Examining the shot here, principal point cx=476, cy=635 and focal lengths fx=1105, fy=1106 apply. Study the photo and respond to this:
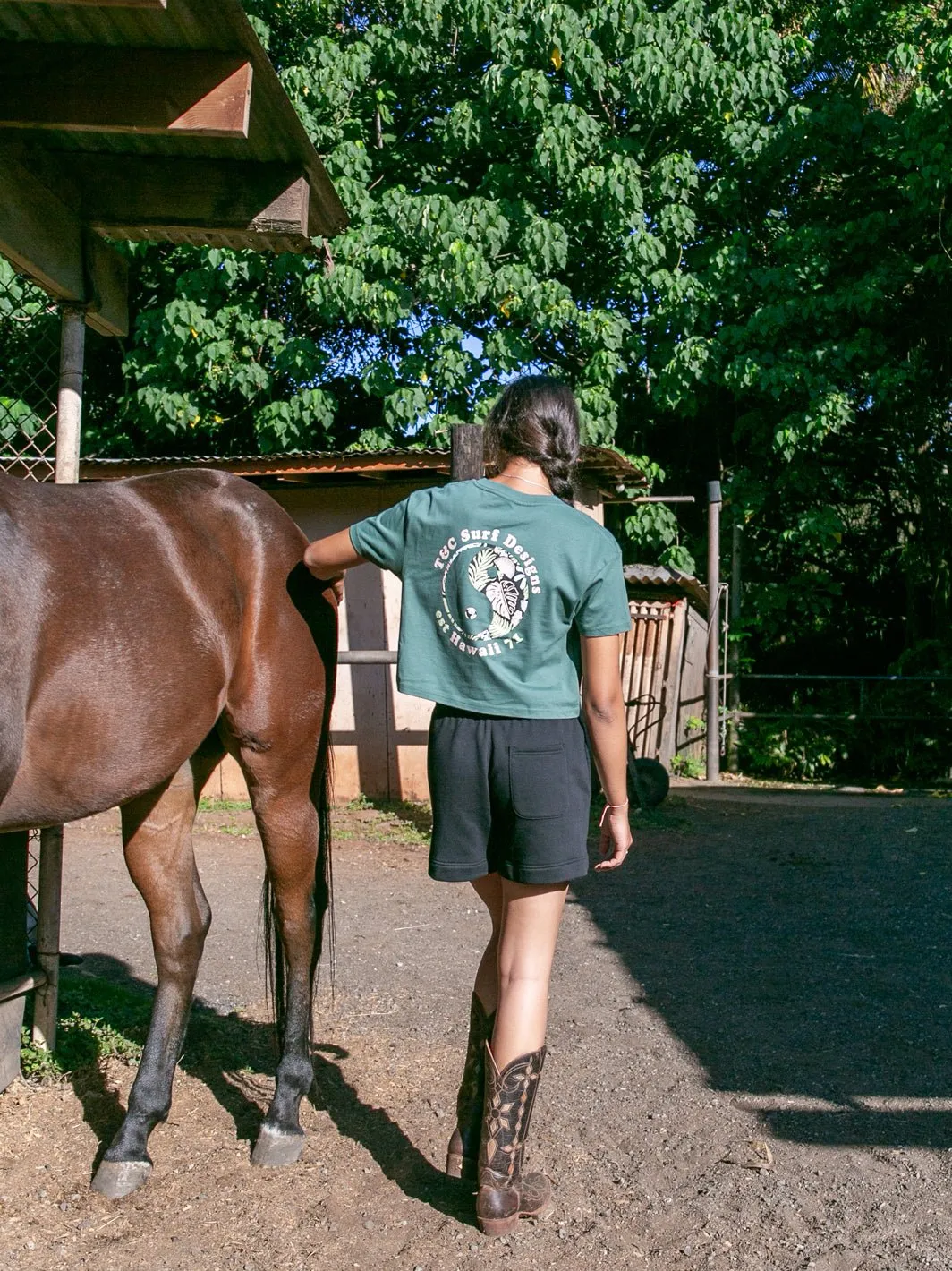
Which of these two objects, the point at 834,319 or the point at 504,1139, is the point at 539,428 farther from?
the point at 834,319

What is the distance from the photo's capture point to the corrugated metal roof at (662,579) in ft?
42.2

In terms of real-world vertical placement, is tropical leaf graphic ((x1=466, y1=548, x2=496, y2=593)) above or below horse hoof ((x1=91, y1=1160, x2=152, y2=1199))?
above

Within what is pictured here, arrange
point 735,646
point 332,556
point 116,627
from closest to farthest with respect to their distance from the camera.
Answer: point 116,627 < point 332,556 < point 735,646

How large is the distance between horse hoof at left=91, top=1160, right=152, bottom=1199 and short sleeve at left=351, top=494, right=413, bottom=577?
1660 mm

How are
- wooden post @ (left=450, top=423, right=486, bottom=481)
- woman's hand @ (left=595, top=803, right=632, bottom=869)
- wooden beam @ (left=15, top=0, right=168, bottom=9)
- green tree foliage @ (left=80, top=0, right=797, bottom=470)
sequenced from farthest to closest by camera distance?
green tree foliage @ (left=80, top=0, right=797, bottom=470) → wooden post @ (left=450, top=423, right=486, bottom=481) → woman's hand @ (left=595, top=803, right=632, bottom=869) → wooden beam @ (left=15, top=0, right=168, bottom=9)

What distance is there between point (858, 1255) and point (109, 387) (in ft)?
43.5

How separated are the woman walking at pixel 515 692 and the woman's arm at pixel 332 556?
15cm

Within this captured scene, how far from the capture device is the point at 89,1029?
12.4 ft

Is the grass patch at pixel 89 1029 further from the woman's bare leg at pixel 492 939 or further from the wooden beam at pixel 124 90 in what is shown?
the wooden beam at pixel 124 90

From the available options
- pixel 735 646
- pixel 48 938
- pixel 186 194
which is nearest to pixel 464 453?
pixel 186 194

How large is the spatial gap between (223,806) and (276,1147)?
702 cm

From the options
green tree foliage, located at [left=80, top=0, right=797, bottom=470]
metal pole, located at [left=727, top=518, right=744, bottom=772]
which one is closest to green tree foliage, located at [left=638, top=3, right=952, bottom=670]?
metal pole, located at [left=727, top=518, right=744, bottom=772]

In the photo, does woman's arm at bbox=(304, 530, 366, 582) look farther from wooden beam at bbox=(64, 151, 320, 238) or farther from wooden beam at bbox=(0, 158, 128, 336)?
wooden beam at bbox=(0, 158, 128, 336)

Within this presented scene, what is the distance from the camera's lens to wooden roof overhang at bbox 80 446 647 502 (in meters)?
9.09
